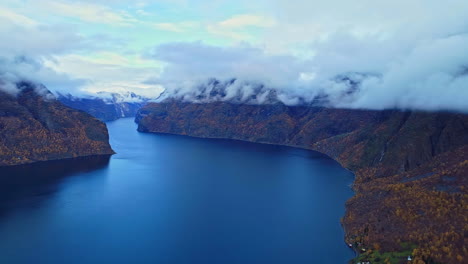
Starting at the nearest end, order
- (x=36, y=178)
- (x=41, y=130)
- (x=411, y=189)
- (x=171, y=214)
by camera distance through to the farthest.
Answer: (x=171, y=214)
(x=411, y=189)
(x=36, y=178)
(x=41, y=130)

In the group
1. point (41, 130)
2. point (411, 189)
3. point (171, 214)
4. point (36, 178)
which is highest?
point (41, 130)

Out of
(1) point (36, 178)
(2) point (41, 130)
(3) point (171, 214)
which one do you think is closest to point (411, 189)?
(3) point (171, 214)

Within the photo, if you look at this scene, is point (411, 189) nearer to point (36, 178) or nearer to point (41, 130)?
point (36, 178)

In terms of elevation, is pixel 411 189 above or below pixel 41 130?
below

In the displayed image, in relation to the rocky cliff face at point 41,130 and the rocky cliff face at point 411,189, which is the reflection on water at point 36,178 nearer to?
the rocky cliff face at point 41,130

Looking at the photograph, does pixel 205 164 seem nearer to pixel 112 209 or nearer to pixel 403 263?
pixel 112 209

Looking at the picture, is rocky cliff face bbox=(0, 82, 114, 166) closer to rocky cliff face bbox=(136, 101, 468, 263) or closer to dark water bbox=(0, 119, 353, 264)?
dark water bbox=(0, 119, 353, 264)

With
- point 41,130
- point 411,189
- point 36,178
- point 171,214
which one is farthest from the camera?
point 41,130
